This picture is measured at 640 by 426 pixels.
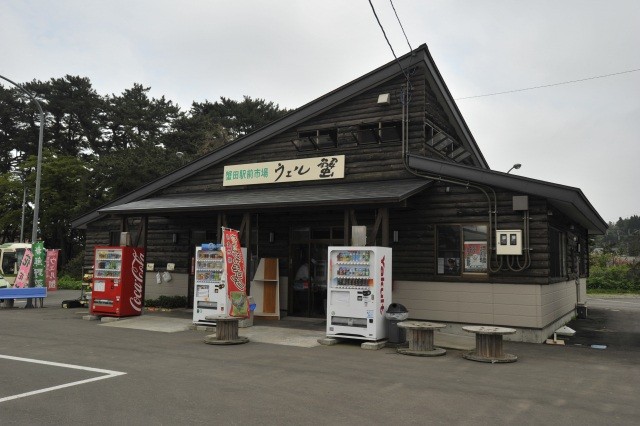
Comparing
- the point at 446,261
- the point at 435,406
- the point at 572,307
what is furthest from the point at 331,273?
the point at 572,307

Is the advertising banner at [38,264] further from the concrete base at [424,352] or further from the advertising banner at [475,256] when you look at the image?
the advertising banner at [475,256]

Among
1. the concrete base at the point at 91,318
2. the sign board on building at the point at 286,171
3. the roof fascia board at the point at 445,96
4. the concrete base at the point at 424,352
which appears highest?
the roof fascia board at the point at 445,96

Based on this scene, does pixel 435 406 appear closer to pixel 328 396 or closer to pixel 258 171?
pixel 328 396

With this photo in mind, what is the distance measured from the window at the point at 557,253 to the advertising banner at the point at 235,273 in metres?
7.72

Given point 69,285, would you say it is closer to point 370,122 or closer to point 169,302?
point 169,302

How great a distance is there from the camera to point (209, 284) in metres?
12.2

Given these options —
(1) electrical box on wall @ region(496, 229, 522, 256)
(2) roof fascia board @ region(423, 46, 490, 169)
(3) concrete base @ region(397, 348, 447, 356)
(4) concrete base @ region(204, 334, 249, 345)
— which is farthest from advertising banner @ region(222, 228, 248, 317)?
(2) roof fascia board @ region(423, 46, 490, 169)

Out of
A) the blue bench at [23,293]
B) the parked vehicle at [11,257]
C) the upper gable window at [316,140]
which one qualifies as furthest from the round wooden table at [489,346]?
the parked vehicle at [11,257]

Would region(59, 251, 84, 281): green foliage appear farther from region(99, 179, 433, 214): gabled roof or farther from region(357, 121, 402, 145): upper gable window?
region(357, 121, 402, 145): upper gable window

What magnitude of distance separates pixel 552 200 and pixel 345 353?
6.02m

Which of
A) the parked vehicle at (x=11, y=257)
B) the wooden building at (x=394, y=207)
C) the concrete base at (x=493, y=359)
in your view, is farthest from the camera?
the parked vehicle at (x=11, y=257)

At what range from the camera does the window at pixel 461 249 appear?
11.7 m

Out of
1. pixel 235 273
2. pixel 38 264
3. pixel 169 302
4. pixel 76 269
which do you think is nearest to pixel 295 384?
pixel 235 273

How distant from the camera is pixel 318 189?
44.1ft
